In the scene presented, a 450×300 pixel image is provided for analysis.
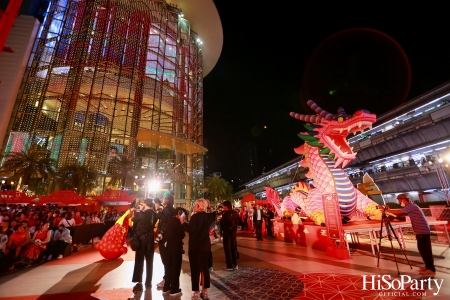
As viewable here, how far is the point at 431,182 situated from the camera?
58.1 feet

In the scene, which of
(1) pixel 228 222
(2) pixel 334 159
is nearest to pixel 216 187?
(2) pixel 334 159

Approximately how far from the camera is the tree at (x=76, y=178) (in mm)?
18406

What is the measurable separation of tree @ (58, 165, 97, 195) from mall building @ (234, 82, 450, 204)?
713 inches

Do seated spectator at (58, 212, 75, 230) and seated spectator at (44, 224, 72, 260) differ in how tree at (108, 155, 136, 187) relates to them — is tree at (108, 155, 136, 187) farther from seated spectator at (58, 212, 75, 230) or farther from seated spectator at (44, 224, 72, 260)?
seated spectator at (44, 224, 72, 260)

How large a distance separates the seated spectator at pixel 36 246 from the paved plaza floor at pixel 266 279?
1.31 feet

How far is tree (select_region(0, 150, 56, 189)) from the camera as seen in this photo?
59.6ft

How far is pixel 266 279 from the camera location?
14.3 feet

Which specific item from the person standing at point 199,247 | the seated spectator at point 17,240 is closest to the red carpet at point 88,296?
the person standing at point 199,247

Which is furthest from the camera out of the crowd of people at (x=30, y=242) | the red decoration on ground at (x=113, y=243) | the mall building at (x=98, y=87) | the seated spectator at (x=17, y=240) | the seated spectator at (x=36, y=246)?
the mall building at (x=98, y=87)

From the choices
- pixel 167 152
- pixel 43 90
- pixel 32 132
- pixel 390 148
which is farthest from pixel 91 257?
pixel 390 148

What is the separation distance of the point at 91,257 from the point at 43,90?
22.7 m

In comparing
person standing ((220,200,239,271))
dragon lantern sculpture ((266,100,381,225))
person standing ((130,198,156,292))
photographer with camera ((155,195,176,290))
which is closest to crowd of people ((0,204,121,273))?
person standing ((130,198,156,292))

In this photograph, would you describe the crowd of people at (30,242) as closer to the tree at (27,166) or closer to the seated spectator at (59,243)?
the seated spectator at (59,243)

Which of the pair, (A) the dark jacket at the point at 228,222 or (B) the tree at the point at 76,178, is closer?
(A) the dark jacket at the point at 228,222
